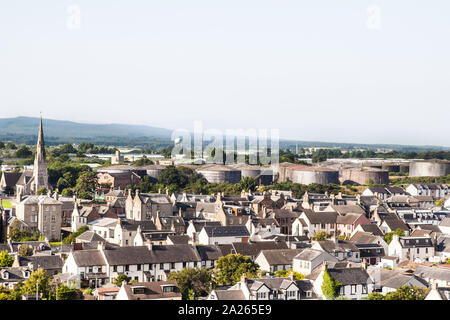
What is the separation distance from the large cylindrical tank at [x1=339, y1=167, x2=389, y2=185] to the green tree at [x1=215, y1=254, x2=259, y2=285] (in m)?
75.1

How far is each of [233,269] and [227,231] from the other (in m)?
13.0

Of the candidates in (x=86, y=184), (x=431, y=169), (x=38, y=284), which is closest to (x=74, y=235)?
(x=38, y=284)

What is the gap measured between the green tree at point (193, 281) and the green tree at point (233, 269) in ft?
5.24

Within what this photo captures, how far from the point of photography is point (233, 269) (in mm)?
35469

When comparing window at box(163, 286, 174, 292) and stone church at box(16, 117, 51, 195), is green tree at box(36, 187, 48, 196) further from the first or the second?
window at box(163, 286, 174, 292)

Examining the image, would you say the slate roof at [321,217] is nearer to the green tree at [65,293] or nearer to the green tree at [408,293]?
the green tree at [408,293]

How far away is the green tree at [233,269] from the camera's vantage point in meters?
35.1

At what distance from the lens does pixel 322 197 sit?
7300 centimetres

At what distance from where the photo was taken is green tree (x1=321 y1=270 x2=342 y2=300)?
31.7 metres

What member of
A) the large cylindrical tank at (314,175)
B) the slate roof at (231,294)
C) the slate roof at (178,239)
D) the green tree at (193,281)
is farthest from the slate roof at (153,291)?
the large cylindrical tank at (314,175)

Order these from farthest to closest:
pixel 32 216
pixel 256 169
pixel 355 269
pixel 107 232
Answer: pixel 256 169 → pixel 32 216 → pixel 107 232 → pixel 355 269
